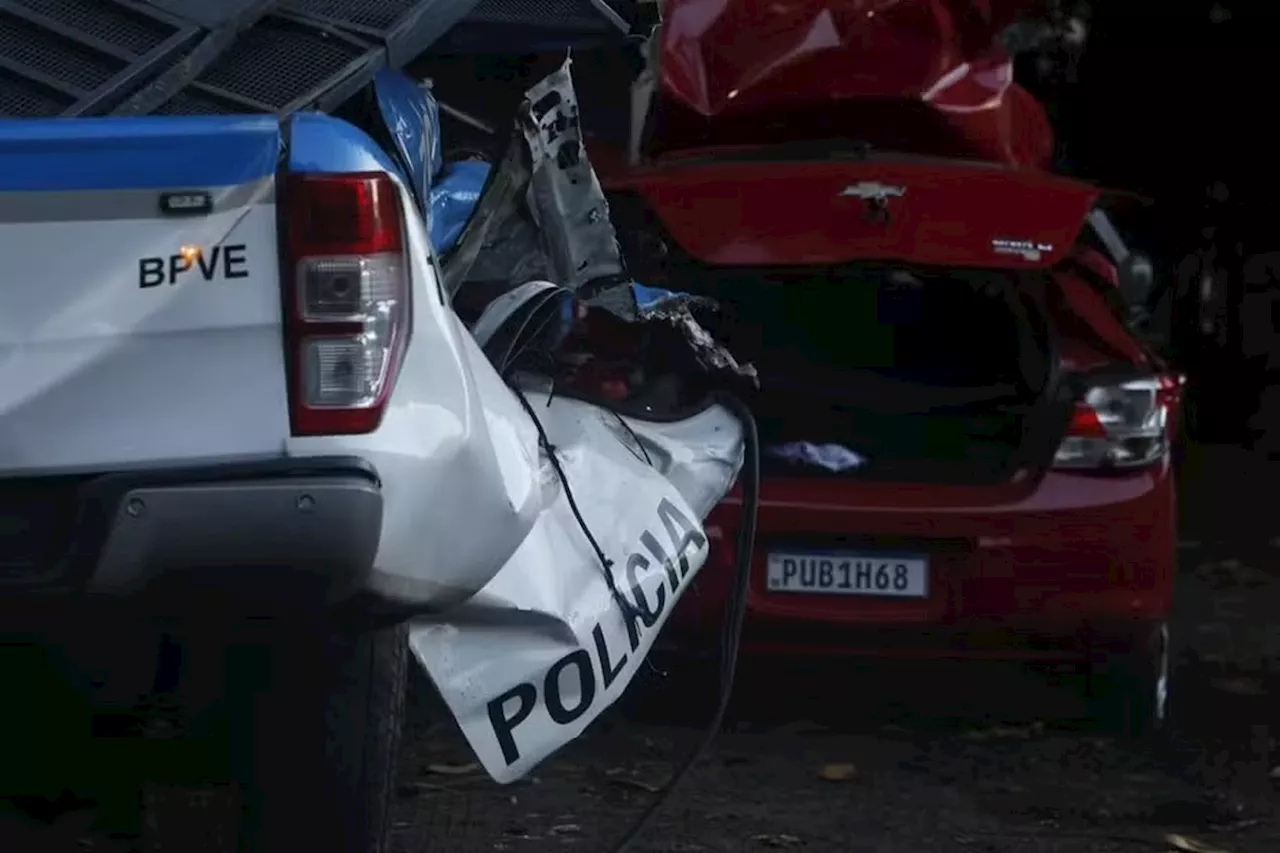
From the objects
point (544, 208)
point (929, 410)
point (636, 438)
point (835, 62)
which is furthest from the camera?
point (835, 62)

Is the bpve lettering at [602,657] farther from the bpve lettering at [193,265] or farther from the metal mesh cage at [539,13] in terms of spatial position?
the metal mesh cage at [539,13]

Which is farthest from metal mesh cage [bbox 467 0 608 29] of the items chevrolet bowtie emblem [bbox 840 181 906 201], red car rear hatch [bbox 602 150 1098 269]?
chevrolet bowtie emblem [bbox 840 181 906 201]

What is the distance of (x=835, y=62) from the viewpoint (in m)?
6.89

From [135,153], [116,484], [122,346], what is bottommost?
[116,484]

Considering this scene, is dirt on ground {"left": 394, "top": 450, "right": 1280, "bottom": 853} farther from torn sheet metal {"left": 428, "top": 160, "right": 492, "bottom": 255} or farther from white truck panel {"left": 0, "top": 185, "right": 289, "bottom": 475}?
white truck panel {"left": 0, "top": 185, "right": 289, "bottom": 475}

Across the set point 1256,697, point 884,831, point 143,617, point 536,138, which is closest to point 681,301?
point 536,138

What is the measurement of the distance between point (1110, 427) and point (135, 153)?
335cm

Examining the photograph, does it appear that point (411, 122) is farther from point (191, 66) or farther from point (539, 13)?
point (539, 13)

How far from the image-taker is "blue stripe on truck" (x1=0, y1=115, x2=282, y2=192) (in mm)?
3473

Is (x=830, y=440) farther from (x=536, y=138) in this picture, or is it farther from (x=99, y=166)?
(x=99, y=166)

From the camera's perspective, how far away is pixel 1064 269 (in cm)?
642

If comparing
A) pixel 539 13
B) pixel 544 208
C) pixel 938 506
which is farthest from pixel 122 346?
pixel 938 506

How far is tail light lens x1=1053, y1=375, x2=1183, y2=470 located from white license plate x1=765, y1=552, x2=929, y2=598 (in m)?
0.48

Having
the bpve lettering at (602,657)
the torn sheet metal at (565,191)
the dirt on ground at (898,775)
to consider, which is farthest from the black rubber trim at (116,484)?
the dirt on ground at (898,775)
